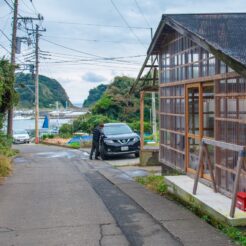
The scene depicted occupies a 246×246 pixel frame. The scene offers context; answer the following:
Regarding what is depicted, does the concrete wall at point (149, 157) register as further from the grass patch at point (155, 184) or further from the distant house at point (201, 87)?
the grass patch at point (155, 184)

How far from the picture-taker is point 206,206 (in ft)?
24.8

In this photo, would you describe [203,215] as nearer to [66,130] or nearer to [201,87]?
[201,87]

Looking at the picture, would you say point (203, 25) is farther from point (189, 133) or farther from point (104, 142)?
point (104, 142)

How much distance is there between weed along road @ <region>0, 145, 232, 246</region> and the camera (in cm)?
653

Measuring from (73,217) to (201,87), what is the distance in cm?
421

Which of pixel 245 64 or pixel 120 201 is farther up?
pixel 245 64

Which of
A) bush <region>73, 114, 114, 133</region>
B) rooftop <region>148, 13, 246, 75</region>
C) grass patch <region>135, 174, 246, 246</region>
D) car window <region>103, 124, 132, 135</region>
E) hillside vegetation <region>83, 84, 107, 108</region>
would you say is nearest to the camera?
grass patch <region>135, 174, 246, 246</region>

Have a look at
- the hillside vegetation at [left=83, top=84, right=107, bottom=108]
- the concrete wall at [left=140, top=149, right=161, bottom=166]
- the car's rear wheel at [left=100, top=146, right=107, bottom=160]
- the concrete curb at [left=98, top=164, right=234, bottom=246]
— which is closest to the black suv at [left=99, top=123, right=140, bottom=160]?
the car's rear wheel at [left=100, top=146, right=107, bottom=160]

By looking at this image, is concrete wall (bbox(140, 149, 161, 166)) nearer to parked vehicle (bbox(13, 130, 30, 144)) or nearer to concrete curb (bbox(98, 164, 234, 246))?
concrete curb (bbox(98, 164, 234, 246))

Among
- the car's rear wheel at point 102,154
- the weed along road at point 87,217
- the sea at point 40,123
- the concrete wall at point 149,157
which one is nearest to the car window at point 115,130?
the car's rear wheel at point 102,154

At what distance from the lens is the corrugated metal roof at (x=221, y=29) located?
7969 millimetres

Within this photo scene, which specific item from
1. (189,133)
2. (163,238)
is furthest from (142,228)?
(189,133)

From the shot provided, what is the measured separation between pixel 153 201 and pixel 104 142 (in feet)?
38.9

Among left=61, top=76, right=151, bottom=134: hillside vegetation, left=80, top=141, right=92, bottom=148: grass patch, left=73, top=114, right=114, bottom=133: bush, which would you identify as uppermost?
left=61, top=76, right=151, bottom=134: hillside vegetation
